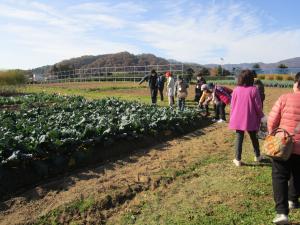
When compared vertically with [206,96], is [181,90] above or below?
above

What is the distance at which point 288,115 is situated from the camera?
537 cm

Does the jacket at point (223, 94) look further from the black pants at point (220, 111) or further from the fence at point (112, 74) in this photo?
the fence at point (112, 74)

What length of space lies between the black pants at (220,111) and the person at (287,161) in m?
7.26

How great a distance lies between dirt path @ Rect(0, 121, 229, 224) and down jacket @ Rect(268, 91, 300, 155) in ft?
9.11

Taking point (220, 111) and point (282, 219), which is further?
point (220, 111)

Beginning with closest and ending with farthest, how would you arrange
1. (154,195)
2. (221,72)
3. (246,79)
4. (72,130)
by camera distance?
(154,195) < (246,79) < (72,130) < (221,72)

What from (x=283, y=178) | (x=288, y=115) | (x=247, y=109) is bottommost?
(x=283, y=178)

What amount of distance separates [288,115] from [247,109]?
6.97 feet

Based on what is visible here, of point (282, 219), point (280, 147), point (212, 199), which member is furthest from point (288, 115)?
point (212, 199)

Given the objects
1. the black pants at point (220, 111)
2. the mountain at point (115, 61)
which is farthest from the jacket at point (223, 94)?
the mountain at point (115, 61)

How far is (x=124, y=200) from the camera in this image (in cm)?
659

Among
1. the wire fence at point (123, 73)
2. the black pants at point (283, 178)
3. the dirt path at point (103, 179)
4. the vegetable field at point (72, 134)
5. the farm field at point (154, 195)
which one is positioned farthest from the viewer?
the wire fence at point (123, 73)

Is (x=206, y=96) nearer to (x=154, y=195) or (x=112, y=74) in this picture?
(x=154, y=195)

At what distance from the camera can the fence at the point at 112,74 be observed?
33.9m
